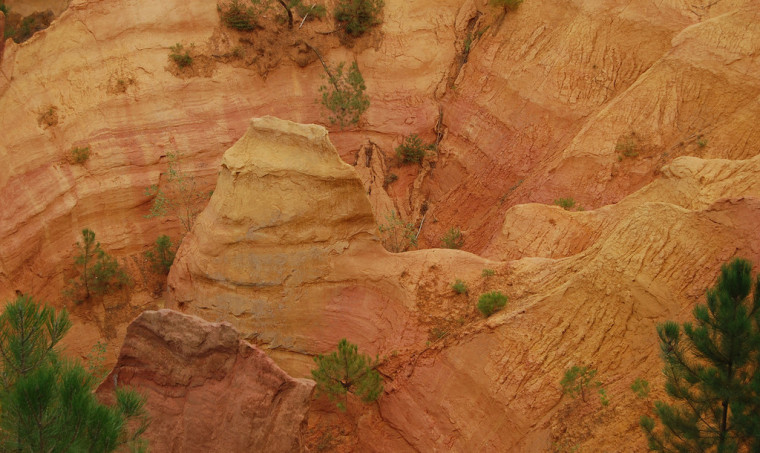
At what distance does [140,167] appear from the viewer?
61.9 ft

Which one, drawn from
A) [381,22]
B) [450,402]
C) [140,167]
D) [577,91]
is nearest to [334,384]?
[450,402]

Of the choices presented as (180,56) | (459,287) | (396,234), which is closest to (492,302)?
(459,287)

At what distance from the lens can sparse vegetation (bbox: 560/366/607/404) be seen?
11.9 m

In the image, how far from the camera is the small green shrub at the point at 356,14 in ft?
72.8

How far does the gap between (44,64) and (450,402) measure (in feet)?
44.3

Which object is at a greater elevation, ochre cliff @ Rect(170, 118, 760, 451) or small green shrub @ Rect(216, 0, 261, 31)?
small green shrub @ Rect(216, 0, 261, 31)

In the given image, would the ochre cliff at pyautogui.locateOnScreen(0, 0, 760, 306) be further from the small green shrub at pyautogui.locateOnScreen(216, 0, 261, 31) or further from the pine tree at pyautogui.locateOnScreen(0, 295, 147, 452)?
the pine tree at pyautogui.locateOnScreen(0, 295, 147, 452)

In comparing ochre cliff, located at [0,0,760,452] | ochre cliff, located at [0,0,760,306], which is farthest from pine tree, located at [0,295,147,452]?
ochre cliff, located at [0,0,760,306]

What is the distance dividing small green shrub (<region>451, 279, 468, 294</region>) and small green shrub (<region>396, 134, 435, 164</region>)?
7.66m

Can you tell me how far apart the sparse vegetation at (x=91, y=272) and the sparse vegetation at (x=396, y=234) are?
6.76m

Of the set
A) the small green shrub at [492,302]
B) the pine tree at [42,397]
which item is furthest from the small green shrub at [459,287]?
the pine tree at [42,397]

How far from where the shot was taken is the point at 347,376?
1387 centimetres

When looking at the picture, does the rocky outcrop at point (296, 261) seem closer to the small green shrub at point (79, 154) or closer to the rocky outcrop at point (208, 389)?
the rocky outcrop at point (208, 389)

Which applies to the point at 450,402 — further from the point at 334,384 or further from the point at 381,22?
the point at 381,22
